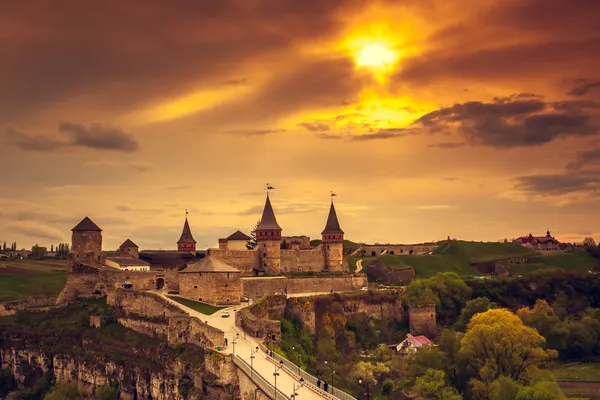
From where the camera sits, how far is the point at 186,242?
4601 inches

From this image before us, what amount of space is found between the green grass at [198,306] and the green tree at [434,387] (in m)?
21.7

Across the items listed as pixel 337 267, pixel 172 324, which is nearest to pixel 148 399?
pixel 172 324

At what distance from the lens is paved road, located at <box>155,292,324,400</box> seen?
4941cm

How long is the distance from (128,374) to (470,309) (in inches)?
1802

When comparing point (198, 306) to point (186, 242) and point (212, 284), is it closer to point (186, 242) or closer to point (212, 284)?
point (212, 284)

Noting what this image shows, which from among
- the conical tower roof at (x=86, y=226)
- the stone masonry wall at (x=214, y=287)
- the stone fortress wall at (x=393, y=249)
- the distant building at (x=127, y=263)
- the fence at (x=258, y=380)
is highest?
the conical tower roof at (x=86, y=226)

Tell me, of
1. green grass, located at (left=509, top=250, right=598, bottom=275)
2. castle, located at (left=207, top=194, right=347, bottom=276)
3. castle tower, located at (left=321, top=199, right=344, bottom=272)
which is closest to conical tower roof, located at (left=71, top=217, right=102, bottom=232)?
castle, located at (left=207, top=194, right=347, bottom=276)

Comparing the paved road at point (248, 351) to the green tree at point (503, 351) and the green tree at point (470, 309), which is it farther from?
the green tree at point (470, 309)

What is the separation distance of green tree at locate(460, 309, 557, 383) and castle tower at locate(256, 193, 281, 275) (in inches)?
1396

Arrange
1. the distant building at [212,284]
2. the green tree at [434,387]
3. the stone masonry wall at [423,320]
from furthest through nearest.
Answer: the stone masonry wall at [423,320] < the distant building at [212,284] < the green tree at [434,387]

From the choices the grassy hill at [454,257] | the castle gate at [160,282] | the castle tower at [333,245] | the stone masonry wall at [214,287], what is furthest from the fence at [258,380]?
the grassy hill at [454,257]

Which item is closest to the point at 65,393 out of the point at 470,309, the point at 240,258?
the point at 240,258

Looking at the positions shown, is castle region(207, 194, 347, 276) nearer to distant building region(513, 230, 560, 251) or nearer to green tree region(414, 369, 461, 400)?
green tree region(414, 369, 461, 400)

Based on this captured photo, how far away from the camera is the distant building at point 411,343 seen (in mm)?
86625
